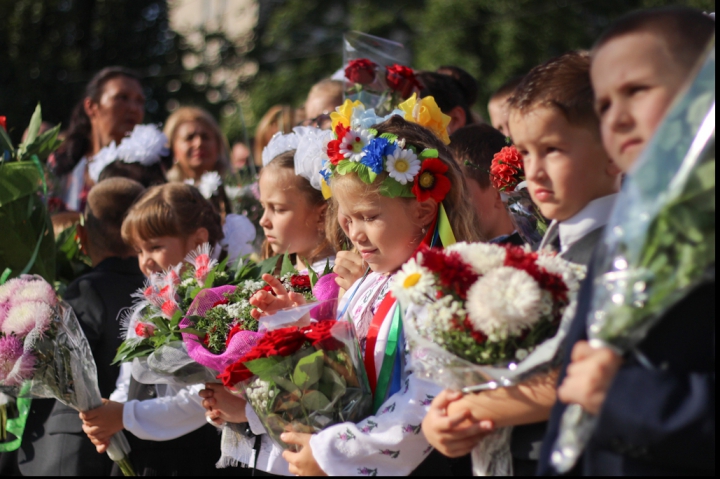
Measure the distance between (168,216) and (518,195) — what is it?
200cm

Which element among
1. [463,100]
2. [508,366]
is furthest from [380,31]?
[508,366]

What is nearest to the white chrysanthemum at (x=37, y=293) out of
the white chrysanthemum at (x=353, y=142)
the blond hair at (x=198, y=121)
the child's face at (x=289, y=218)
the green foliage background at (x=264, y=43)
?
the child's face at (x=289, y=218)

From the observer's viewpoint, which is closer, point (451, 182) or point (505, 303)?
point (505, 303)

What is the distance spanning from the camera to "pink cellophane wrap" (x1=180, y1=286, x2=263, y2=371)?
2689mm

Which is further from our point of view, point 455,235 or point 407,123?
point 407,123

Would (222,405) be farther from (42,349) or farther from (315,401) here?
(42,349)

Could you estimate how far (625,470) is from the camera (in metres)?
1.71

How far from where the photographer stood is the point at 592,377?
1.68 meters

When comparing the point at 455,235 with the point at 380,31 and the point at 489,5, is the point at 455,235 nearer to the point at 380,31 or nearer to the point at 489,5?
the point at 489,5

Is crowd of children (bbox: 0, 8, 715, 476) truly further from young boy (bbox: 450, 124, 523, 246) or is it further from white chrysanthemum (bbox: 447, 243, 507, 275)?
white chrysanthemum (bbox: 447, 243, 507, 275)

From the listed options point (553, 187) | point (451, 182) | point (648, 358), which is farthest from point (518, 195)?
point (648, 358)

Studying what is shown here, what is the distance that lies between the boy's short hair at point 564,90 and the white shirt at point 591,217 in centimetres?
21

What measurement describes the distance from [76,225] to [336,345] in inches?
113

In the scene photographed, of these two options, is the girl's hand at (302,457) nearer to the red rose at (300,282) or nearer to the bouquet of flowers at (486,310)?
the bouquet of flowers at (486,310)
